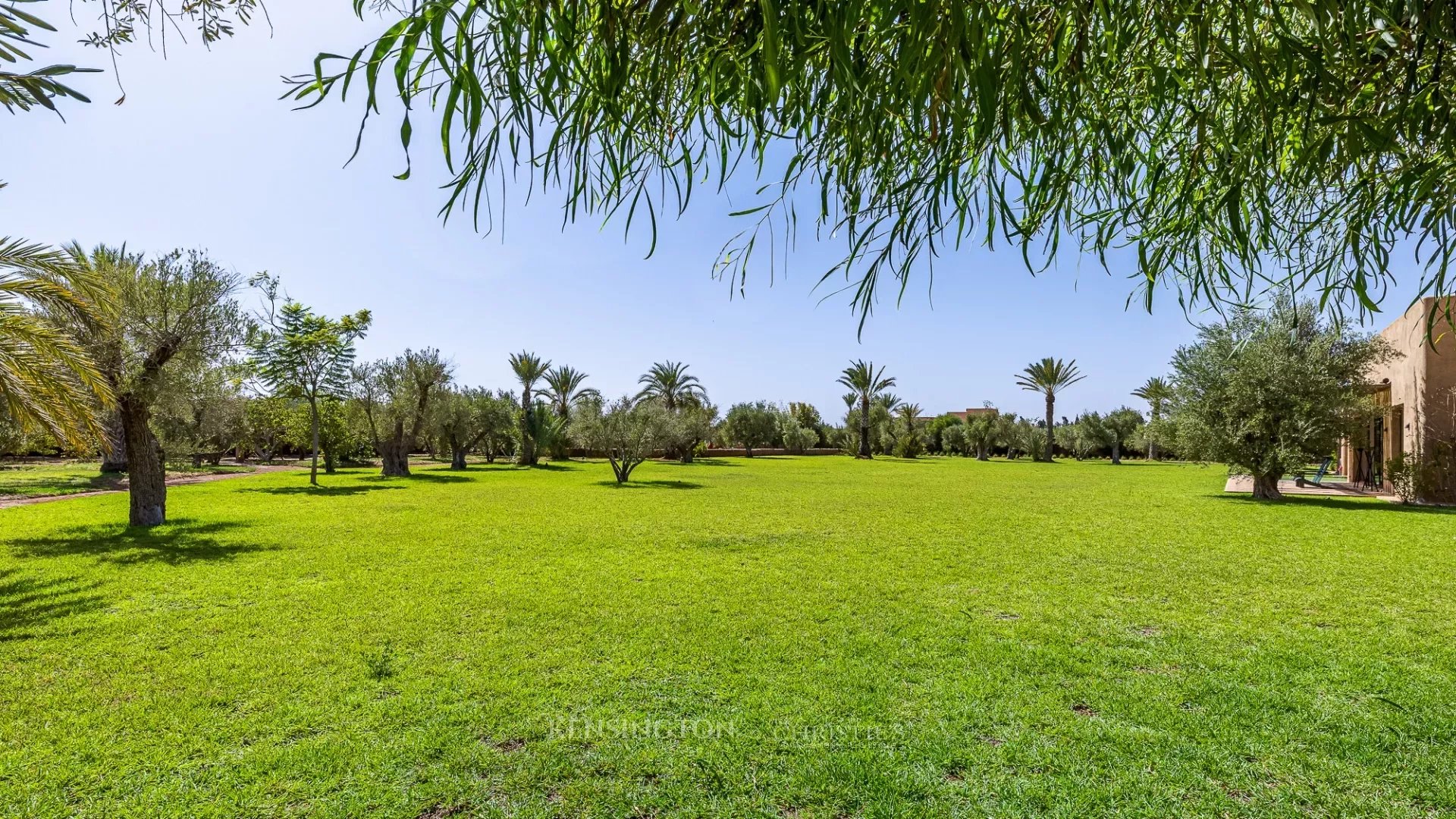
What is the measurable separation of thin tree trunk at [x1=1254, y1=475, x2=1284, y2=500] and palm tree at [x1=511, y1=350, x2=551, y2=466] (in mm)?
33058

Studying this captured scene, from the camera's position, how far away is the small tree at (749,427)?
2384 inches

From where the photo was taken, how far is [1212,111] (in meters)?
2.09

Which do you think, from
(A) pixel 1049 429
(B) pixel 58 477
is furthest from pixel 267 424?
(A) pixel 1049 429

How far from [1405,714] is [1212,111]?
14.2 feet

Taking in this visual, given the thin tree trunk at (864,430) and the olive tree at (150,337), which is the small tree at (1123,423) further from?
the olive tree at (150,337)

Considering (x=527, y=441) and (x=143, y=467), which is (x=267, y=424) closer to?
(x=527, y=441)

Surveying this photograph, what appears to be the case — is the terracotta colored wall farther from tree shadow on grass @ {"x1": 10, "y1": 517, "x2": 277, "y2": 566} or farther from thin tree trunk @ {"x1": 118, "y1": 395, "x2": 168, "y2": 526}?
thin tree trunk @ {"x1": 118, "y1": 395, "x2": 168, "y2": 526}

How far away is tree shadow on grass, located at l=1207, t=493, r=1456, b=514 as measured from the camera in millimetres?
15320

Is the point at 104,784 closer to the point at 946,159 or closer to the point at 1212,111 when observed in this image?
the point at 946,159

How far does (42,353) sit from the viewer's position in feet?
26.0

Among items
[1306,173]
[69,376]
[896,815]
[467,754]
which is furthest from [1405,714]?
[69,376]

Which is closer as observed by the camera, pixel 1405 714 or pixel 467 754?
pixel 467 754

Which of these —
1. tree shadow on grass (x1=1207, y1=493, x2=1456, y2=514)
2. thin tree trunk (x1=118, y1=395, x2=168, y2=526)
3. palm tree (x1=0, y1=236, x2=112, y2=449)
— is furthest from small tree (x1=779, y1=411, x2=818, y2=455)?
palm tree (x1=0, y1=236, x2=112, y2=449)

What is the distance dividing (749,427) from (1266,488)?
44.1 m
